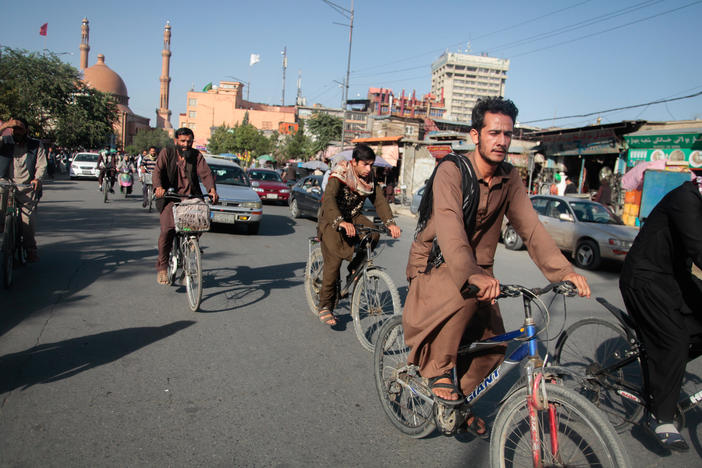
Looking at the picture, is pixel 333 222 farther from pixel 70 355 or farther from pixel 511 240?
pixel 511 240

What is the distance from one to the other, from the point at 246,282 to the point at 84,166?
26.8m

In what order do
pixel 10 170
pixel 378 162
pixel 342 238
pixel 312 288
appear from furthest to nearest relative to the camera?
pixel 378 162 → pixel 10 170 → pixel 312 288 → pixel 342 238

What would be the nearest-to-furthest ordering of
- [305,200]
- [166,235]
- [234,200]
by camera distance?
[166,235] < [234,200] < [305,200]

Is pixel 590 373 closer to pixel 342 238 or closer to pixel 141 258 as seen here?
pixel 342 238

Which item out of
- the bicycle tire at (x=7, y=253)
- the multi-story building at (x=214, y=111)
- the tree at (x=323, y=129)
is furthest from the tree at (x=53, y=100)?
the multi-story building at (x=214, y=111)

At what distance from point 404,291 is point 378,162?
67.7 feet

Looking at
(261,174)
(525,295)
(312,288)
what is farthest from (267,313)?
(261,174)

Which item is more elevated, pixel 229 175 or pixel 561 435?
pixel 229 175

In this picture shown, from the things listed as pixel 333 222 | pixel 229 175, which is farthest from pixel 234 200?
pixel 333 222

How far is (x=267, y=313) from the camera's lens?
5812mm

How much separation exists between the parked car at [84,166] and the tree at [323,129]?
2630 cm

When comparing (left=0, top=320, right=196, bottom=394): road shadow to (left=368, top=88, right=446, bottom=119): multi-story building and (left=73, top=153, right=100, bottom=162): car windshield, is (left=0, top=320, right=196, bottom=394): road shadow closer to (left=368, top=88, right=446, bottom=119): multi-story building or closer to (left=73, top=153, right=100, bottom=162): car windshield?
(left=73, top=153, right=100, bottom=162): car windshield

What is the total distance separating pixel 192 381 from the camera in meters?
3.86

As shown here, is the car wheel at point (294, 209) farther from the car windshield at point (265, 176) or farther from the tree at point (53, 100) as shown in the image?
the tree at point (53, 100)
